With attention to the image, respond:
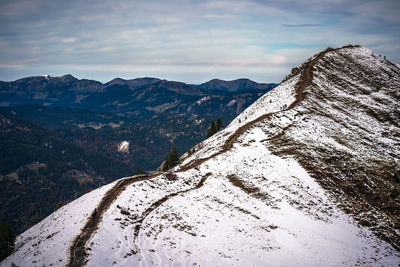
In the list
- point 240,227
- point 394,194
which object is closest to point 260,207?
point 240,227

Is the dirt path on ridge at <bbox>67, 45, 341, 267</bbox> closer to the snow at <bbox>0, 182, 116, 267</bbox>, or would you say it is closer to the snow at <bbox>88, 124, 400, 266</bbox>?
the snow at <bbox>0, 182, 116, 267</bbox>

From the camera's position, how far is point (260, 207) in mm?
44656

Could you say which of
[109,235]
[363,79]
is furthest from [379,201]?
[363,79]

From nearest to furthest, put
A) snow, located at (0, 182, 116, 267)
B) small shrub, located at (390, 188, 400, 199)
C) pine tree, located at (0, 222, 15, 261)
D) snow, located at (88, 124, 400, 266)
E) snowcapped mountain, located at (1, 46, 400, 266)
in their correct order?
snow, located at (0, 182, 116, 267) → snow, located at (88, 124, 400, 266) → snowcapped mountain, located at (1, 46, 400, 266) → pine tree, located at (0, 222, 15, 261) → small shrub, located at (390, 188, 400, 199)

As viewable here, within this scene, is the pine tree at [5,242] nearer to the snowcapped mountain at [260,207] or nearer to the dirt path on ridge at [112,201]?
the snowcapped mountain at [260,207]

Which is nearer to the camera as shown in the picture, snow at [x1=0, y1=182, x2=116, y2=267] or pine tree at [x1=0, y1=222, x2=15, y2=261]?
snow at [x1=0, y1=182, x2=116, y2=267]

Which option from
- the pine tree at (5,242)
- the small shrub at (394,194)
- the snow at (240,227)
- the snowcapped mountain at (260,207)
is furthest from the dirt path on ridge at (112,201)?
the small shrub at (394,194)

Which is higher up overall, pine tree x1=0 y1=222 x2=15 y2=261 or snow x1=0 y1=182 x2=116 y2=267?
snow x1=0 y1=182 x2=116 y2=267

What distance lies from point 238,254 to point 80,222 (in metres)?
22.8

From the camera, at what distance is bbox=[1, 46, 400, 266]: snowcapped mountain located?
32250 millimetres

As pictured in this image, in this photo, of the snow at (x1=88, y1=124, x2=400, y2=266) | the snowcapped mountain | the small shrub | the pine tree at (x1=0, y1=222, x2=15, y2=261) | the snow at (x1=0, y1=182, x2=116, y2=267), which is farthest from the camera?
the small shrub

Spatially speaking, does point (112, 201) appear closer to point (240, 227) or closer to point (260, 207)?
point (240, 227)

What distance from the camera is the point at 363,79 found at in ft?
314

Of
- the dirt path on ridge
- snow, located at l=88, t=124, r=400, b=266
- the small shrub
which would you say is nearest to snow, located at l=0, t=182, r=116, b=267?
the dirt path on ridge
